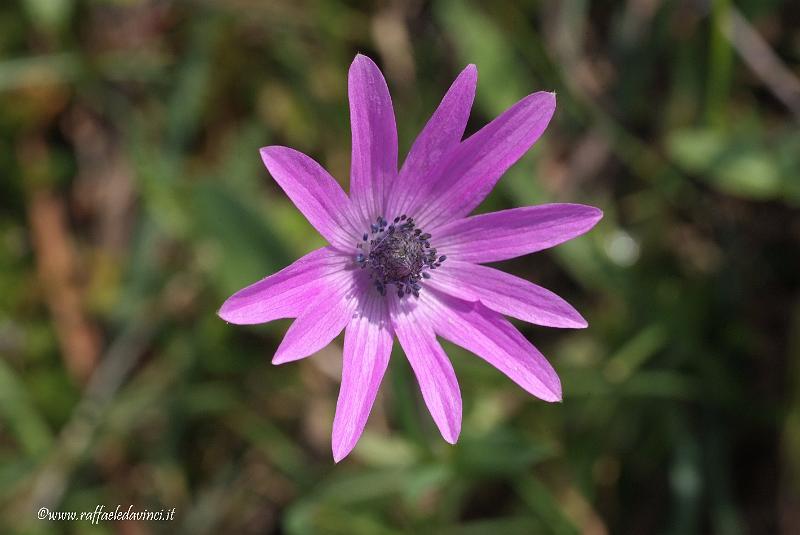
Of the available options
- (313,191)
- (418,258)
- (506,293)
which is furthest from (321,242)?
(313,191)

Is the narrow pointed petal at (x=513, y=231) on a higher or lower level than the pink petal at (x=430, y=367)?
higher

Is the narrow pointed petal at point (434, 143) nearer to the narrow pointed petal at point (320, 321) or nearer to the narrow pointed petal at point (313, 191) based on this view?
the narrow pointed petal at point (313, 191)

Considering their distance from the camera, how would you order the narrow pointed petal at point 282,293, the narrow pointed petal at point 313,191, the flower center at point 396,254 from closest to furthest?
1. the narrow pointed petal at point 282,293
2. the narrow pointed petal at point 313,191
3. the flower center at point 396,254

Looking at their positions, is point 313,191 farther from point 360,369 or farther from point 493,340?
point 493,340

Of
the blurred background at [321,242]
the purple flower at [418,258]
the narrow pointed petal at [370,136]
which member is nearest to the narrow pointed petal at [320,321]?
the purple flower at [418,258]

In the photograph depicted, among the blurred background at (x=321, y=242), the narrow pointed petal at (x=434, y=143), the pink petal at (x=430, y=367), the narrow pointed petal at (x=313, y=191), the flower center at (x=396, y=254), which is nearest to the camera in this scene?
the narrow pointed petal at (x=313, y=191)

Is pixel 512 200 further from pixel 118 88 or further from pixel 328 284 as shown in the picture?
pixel 118 88
